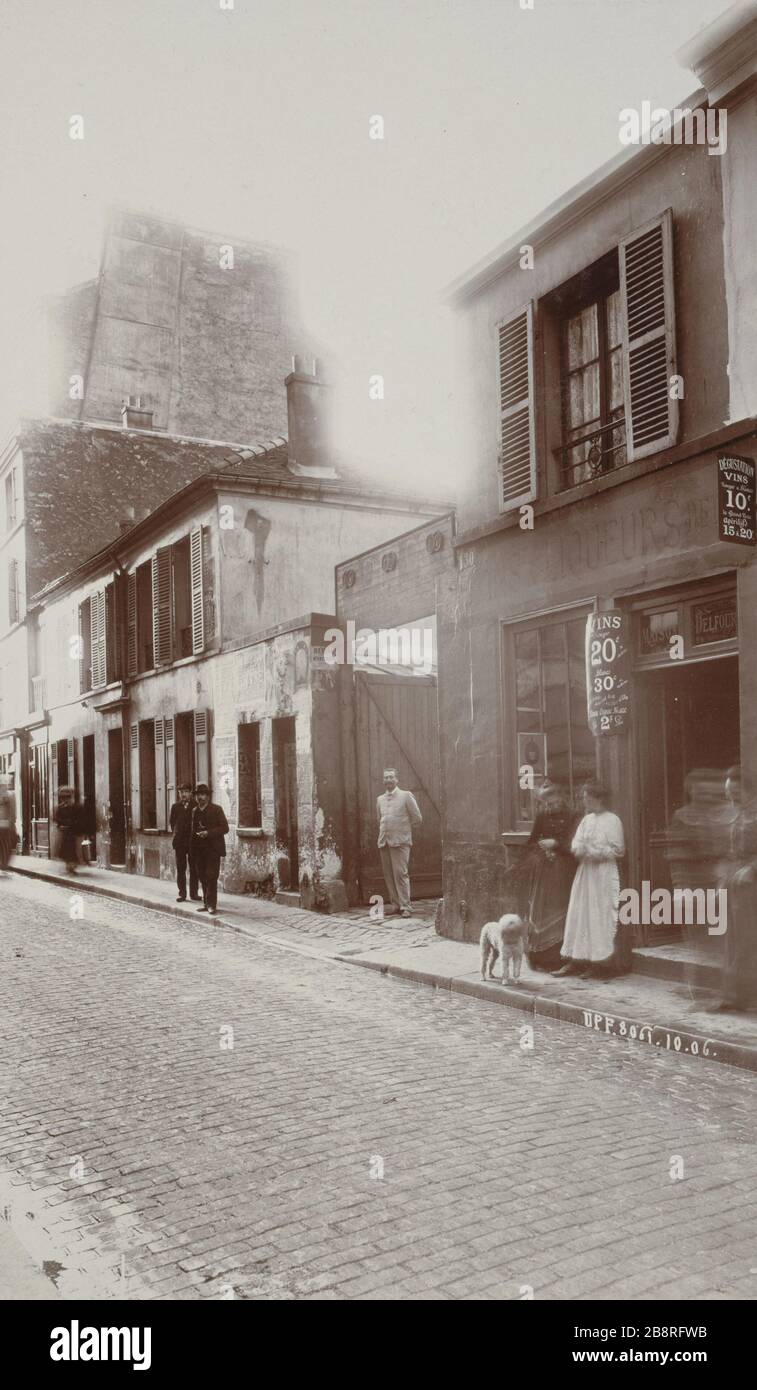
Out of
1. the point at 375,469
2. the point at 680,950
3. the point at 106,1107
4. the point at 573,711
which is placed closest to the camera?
the point at 106,1107

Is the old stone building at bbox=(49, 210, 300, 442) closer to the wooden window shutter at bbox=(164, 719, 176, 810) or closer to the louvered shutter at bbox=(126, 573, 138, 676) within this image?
the louvered shutter at bbox=(126, 573, 138, 676)

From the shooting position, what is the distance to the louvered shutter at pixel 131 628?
2301cm

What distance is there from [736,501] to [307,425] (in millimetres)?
12970

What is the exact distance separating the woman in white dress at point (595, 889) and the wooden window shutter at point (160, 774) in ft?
43.1

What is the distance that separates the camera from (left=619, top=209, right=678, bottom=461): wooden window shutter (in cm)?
895

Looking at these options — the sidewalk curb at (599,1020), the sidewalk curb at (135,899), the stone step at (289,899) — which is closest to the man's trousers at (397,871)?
the sidewalk curb at (135,899)

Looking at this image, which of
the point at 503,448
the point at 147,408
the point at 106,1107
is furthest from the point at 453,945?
the point at 147,408

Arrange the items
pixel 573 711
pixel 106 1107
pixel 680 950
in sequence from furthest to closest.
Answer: pixel 573 711 < pixel 680 950 < pixel 106 1107

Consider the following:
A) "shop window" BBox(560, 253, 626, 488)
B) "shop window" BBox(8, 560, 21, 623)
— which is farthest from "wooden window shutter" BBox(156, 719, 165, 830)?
"shop window" BBox(560, 253, 626, 488)

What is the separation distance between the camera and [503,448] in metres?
11.1

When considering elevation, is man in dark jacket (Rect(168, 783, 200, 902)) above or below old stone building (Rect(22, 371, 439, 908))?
below

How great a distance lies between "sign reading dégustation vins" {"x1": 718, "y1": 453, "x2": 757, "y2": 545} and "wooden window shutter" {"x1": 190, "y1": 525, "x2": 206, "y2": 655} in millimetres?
12274
